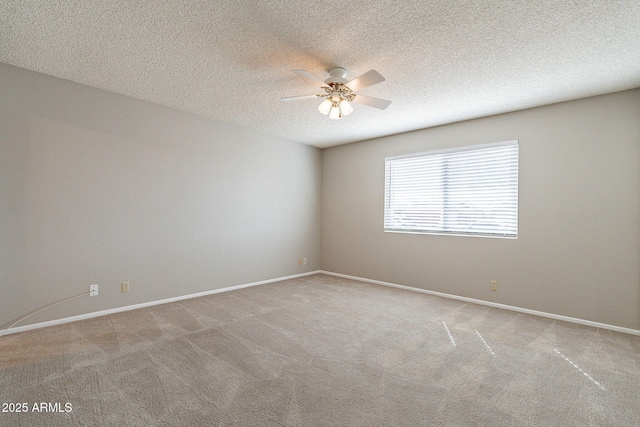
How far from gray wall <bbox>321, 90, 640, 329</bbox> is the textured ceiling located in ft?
1.15

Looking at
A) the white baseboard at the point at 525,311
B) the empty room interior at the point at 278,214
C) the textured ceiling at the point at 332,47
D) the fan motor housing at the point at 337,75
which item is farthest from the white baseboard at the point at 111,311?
the fan motor housing at the point at 337,75

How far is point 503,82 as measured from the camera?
3.01 meters

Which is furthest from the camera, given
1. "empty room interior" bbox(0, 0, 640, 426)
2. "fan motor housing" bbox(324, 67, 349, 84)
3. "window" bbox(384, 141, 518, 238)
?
"window" bbox(384, 141, 518, 238)

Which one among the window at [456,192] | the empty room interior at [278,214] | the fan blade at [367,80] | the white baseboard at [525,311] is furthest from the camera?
the window at [456,192]

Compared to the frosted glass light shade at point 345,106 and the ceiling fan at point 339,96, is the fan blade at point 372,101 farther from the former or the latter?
the frosted glass light shade at point 345,106

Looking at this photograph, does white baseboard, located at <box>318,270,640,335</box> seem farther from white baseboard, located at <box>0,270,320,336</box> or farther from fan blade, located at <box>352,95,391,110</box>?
fan blade, located at <box>352,95,391,110</box>

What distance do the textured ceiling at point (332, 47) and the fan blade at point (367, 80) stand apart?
24 cm

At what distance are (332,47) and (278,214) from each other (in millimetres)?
3386

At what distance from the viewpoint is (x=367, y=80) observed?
244 cm

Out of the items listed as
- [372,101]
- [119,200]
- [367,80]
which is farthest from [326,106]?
[119,200]

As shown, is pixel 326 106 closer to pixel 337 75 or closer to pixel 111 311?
pixel 337 75

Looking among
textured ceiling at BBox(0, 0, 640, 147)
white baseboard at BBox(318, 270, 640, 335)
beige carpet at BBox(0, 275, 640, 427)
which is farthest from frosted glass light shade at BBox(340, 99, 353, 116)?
white baseboard at BBox(318, 270, 640, 335)

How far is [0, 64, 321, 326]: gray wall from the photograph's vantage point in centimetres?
291

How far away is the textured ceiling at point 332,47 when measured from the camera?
199 centimetres
